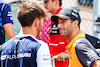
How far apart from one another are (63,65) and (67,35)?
2.87ft

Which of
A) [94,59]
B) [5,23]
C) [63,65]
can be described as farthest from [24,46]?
[63,65]

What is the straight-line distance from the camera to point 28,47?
2053 millimetres

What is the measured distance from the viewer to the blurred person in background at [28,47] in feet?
6.59

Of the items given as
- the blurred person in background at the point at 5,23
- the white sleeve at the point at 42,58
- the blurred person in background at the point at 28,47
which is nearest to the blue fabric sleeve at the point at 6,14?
the blurred person in background at the point at 5,23

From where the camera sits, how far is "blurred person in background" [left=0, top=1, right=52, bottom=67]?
2.01 meters

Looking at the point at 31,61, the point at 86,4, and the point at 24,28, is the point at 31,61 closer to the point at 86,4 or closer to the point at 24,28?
the point at 24,28

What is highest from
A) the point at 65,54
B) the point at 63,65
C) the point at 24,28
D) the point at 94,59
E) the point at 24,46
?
the point at 24,28

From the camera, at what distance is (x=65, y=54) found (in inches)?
128

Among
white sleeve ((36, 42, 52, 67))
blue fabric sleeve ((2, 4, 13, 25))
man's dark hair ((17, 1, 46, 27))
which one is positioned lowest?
white sleeve ((36, 42, 52, 67))

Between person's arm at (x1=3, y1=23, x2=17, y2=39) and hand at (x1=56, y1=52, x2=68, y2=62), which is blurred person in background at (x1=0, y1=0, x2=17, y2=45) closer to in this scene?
Result: person's arm at (x1=3, y1=23, x2=17, y2=39)

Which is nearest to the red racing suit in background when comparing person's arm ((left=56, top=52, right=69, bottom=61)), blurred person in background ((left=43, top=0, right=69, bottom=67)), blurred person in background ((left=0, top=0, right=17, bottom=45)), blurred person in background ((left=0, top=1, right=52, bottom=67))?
blurred person in background ((left=43, top=0, right=69, bottom=67))

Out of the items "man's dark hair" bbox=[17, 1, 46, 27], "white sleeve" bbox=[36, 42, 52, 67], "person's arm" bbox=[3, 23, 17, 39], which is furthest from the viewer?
"person's arm" bbox=[3, 23, 17, 39]

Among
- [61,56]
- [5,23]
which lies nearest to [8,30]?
[5,23]

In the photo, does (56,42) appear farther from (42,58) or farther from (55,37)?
(42,58)
